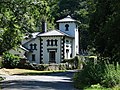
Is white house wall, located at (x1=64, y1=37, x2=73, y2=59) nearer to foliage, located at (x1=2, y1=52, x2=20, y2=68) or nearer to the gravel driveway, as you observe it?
foliage, located at (x1=2, y1=52, x2=20, y2=68)

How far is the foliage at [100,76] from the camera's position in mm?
22656

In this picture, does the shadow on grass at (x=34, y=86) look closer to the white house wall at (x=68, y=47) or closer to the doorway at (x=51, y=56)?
the doorway at (x=51, y=56)

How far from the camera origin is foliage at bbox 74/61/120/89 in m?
22.7

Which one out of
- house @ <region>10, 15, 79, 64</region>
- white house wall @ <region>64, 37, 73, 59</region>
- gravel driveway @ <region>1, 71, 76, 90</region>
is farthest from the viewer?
white house wall @ <region>64, 37, 73, 59</region>

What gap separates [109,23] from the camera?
93.0 feet

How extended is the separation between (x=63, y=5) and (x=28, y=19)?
282 feet

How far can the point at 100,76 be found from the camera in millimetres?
24000

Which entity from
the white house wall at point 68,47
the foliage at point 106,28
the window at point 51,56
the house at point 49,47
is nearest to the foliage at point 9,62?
the house at point 49,47

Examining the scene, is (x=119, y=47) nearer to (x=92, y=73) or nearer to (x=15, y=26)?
(x=92, y=73)

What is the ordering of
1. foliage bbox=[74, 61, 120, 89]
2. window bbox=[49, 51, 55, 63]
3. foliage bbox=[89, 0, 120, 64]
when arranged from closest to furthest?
foliage bbox=[74, 61, 120, 89] < foliage bbox=[89, 0, 120, 64] < window bbox=[49, 51, 55, 63]

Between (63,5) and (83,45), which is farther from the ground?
(63,5)

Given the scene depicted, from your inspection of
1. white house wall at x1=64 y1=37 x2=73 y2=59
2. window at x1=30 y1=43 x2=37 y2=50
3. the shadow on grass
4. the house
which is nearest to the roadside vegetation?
the shadow on grass

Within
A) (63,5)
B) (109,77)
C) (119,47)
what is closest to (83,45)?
(63,5)

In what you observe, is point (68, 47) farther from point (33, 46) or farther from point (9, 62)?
point (9, 62)
